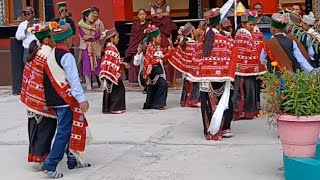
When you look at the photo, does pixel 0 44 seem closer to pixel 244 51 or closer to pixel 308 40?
pixel 244 51

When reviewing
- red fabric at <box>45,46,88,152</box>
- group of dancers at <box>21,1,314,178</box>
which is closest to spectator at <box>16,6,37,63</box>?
group of dancers at <box>21,1,314,178</box>

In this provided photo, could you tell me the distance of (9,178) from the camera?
7352 millimetres

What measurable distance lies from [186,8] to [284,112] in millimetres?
12496

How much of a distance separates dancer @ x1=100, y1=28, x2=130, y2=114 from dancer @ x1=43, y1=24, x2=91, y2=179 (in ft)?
13.2

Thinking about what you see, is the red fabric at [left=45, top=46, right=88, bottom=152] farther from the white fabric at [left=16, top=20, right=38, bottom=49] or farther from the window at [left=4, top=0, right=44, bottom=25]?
the window at [left=4, top=0, right=44, bottom=25]

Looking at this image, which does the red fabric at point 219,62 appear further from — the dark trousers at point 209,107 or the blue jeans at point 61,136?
the blue jeans at point 61,136

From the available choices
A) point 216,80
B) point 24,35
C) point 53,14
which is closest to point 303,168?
point 216,80

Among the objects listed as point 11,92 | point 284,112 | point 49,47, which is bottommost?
point 11,92

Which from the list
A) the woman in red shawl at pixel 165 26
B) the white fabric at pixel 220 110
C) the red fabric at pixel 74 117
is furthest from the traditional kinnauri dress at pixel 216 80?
the woman in red shawl at pixel 165 26

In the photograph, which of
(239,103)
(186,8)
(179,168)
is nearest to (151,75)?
(239,103)

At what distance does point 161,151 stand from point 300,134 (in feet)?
8.45

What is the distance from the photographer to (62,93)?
6934 millimetres

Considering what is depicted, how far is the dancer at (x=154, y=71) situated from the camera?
11.6 meters

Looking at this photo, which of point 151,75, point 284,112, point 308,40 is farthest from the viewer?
point 151,75
